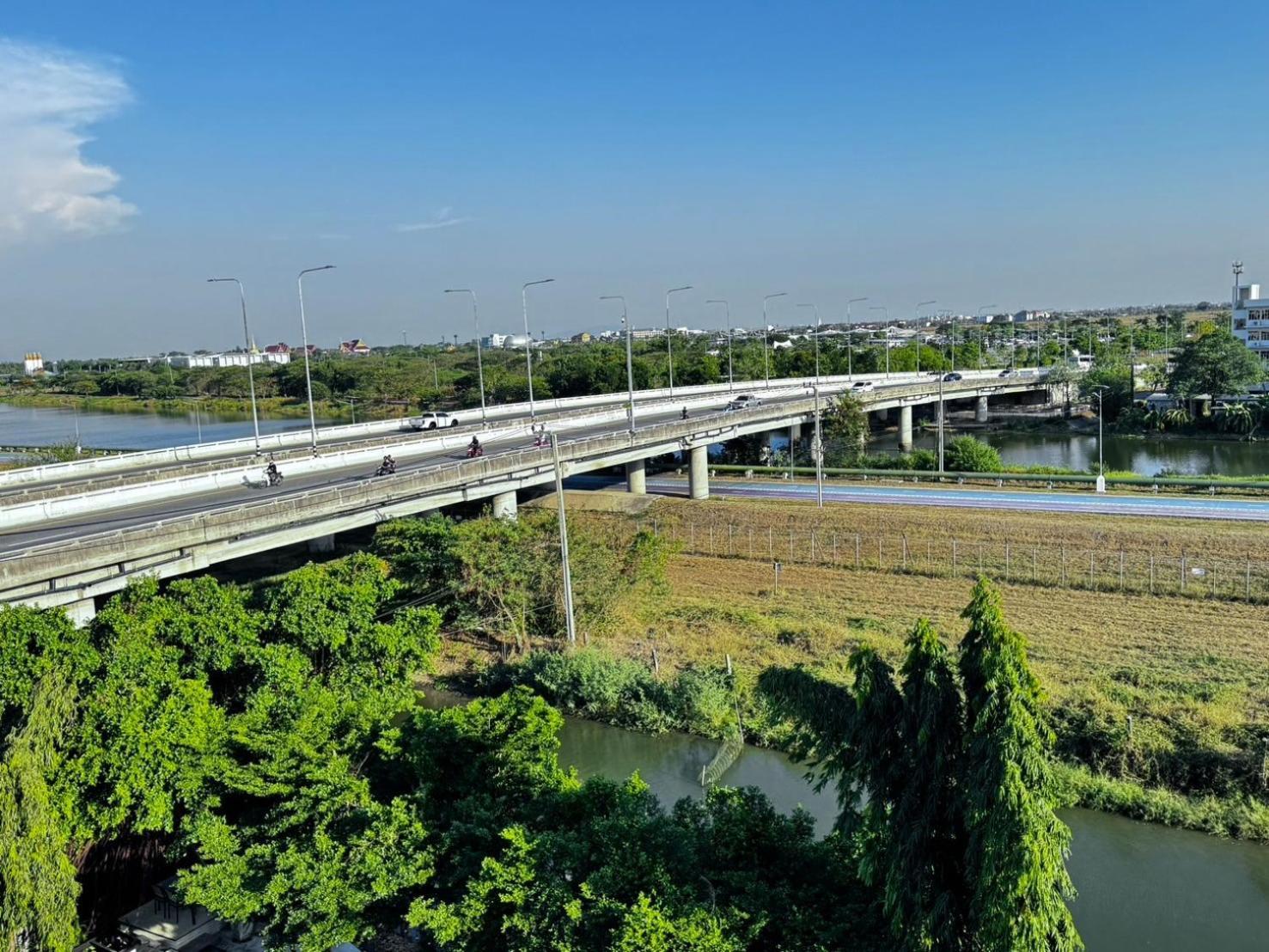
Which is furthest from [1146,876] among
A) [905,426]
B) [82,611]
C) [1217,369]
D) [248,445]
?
[1217,369]

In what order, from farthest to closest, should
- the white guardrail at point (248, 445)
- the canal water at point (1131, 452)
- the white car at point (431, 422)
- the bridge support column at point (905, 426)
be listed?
the bridge support column at point (905, 426), the canal water at point (1131, 452), the white car at point (431, 422), the white guardrail at point (248, 445)

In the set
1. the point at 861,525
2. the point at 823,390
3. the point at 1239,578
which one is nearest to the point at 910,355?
the point at 823,390

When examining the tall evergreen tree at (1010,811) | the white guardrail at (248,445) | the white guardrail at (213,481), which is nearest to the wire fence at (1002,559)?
the white guardrail at (213,481)

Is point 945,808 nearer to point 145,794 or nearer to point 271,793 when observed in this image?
point 271,793

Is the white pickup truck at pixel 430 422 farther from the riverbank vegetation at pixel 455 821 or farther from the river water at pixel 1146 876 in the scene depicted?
the river water at pixel 1146 876

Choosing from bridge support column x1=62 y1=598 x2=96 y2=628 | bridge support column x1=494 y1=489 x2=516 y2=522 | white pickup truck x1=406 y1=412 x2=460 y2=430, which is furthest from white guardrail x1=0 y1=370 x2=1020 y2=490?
bridge support column x1=62 y1=598 x2=96 y2=628
